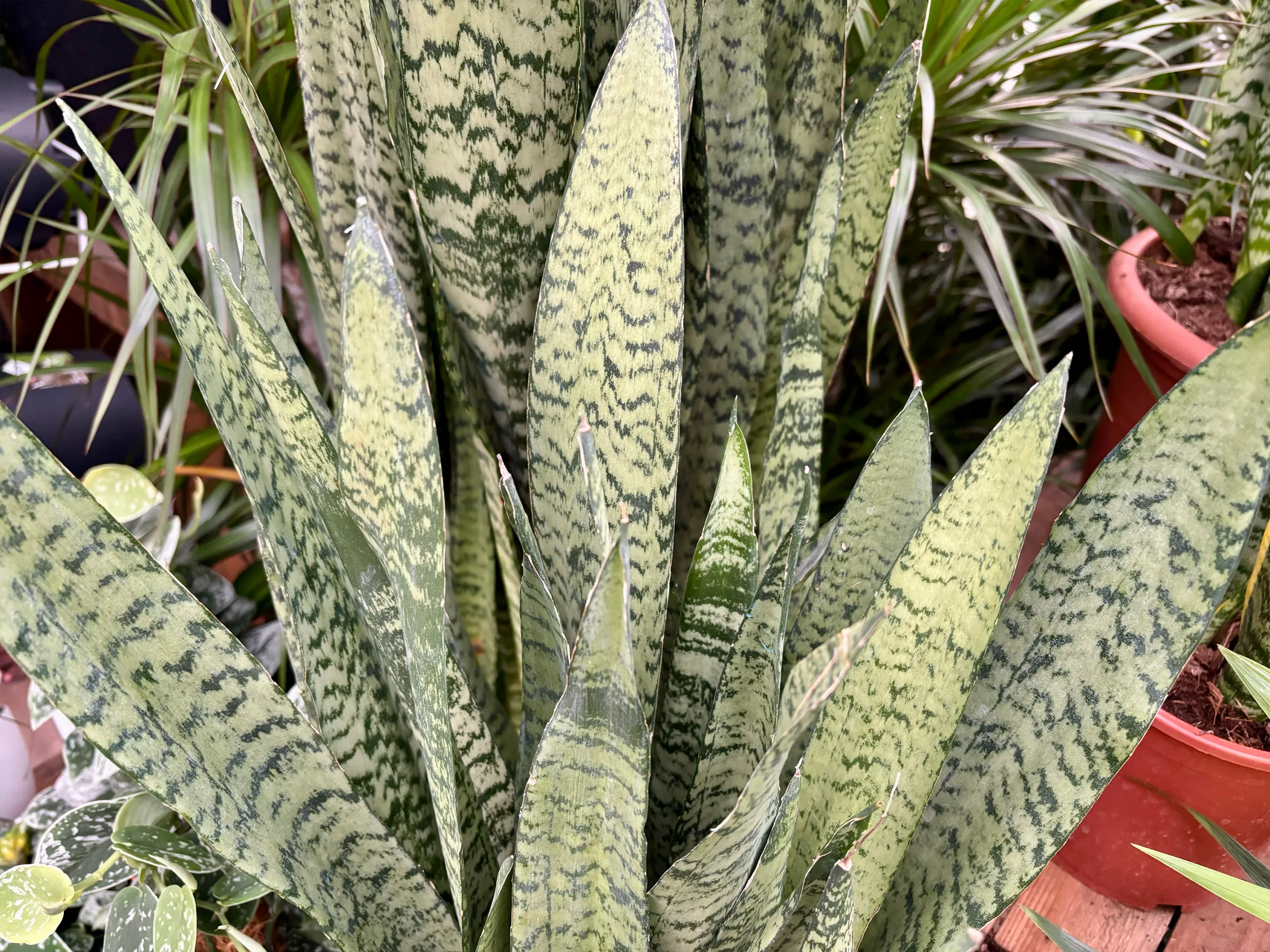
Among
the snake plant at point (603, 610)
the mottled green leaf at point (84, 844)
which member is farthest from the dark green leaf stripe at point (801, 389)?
the mottled green leaf at point (84, 844)

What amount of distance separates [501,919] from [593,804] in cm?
10

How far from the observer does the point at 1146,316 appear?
73 centimetres

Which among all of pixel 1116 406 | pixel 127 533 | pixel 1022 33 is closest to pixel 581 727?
pixel 127 533

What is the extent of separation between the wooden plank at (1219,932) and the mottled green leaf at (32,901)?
68 cm

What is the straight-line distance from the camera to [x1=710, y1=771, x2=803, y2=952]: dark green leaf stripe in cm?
32

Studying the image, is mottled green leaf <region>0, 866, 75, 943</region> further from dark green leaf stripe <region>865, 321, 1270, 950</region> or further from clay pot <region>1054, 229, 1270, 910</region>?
clay pot <region>1054, 229, 1270, 910</region>

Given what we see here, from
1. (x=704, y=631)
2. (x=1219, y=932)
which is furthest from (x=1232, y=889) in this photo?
(x=1219, y=932)

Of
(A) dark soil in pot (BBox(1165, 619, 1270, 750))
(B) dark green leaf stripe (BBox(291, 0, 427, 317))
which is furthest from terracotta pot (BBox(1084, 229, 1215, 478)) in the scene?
(B) dark green leaf stripe (BBox(291, 0, 427, 317))

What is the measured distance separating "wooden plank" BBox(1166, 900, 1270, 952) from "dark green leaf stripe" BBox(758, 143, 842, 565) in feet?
1.42

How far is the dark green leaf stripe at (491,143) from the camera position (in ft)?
1.19

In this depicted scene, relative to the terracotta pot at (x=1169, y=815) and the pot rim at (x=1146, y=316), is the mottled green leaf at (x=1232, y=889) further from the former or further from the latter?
the pot rim at (x=1146, y=316)

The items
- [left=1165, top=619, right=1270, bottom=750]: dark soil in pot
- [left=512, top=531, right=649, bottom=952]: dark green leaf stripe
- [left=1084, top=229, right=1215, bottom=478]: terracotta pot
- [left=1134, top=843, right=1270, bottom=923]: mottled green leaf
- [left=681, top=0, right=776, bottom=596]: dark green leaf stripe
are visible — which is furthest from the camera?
[left=1084, top=229, right=1215, bottom=478]: terracotta pot

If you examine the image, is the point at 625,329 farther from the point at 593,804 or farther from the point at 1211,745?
the point at 1211,745

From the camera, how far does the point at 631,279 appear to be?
37 centimetres
